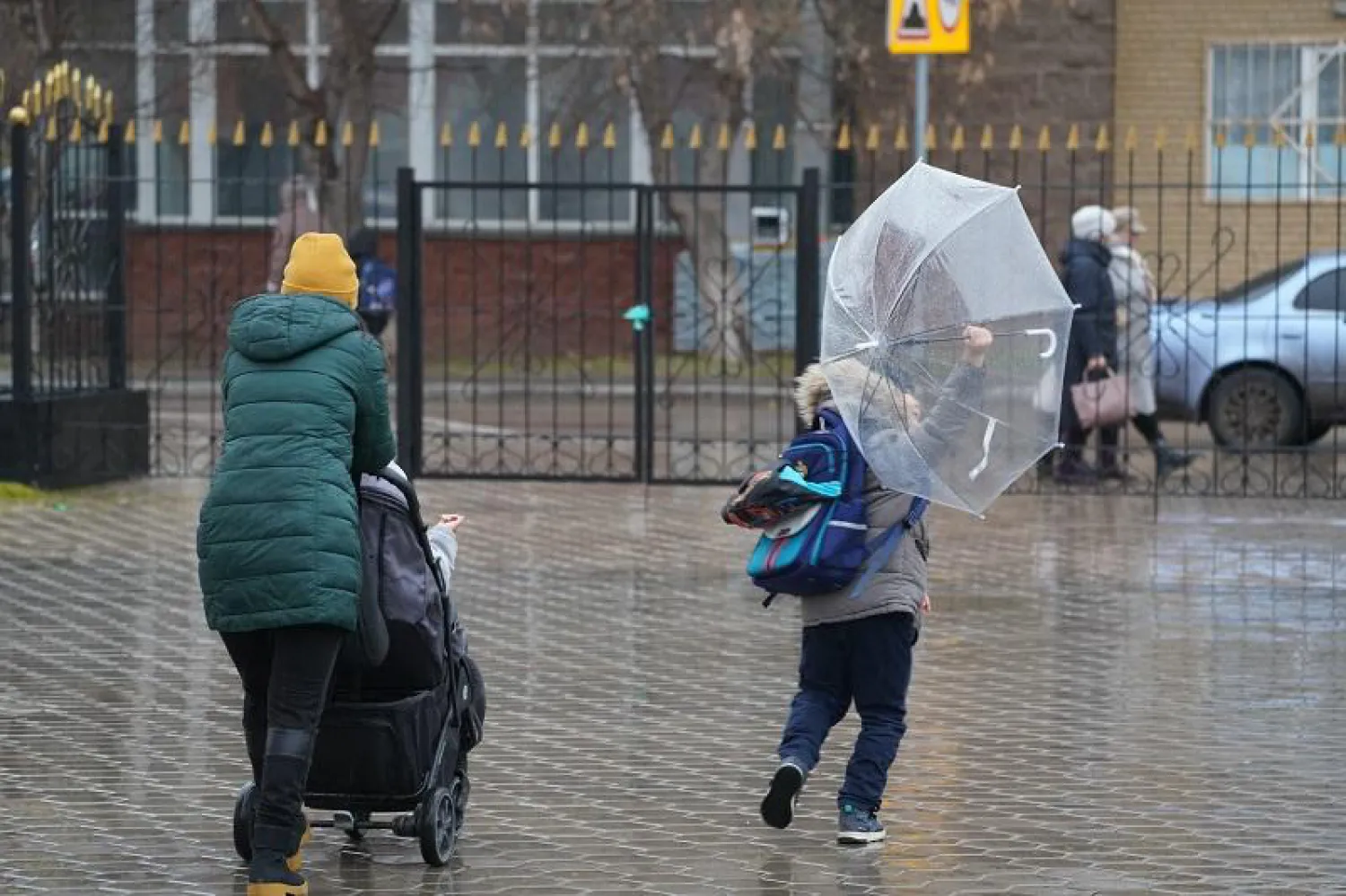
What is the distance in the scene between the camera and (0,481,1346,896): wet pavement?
6.86 meters

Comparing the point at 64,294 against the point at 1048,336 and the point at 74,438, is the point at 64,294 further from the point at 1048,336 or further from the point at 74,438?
the point at 1048,336

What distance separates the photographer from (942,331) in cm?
709

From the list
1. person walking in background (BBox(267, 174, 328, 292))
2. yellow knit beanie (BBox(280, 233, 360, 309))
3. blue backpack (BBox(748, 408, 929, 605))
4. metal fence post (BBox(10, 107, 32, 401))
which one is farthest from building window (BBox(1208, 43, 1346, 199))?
yellow knit beanie (BBox(280, 233, 360, 309))

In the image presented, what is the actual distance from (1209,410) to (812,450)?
12225mm

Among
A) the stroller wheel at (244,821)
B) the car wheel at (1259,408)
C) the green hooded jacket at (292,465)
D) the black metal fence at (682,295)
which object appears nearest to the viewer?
the green hooded jacket at (292,465)

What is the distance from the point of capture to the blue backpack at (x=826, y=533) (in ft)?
22.9

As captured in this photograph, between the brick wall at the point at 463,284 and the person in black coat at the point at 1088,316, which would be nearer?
the person in black coat at the point at 1088,316

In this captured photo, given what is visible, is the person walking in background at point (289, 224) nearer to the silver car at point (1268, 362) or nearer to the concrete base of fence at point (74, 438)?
the concrete base of fence at point (74, 438)

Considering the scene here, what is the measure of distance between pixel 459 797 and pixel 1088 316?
10316 millimetres

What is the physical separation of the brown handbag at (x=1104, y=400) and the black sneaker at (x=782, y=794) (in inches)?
390

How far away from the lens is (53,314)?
15633mm

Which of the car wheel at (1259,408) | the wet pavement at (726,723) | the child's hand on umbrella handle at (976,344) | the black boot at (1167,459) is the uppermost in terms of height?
the child's hand on umbrella handle at (976,344)

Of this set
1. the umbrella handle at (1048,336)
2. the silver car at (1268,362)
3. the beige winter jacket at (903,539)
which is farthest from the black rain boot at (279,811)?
the silver car at (1268,362)

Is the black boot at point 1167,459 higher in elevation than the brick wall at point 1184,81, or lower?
lower
